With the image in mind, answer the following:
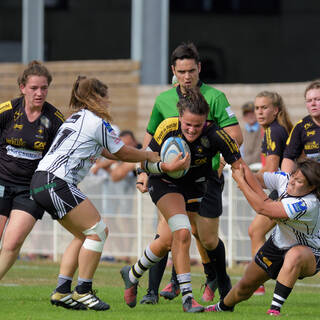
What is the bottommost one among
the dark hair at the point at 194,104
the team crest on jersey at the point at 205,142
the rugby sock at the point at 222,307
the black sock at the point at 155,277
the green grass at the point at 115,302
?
the green grass at the point at 115,302

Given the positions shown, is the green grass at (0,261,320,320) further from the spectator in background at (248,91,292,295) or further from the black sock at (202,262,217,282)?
the spectator in background at (248,91,292,295)

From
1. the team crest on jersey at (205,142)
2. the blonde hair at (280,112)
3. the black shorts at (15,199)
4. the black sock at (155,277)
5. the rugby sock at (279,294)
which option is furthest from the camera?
the blonde hair at (280,112)

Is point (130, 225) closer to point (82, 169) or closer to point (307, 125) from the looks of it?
point (307, 125)

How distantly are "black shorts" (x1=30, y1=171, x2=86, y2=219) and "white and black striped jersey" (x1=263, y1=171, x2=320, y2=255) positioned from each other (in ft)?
5.34

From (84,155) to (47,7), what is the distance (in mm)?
15794

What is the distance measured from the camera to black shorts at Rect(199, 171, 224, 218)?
9180 mm

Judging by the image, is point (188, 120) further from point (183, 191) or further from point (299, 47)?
point (299, 47)

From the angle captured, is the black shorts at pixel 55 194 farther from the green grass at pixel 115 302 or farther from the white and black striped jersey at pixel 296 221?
the white and black striped jersey at pixel 296 221

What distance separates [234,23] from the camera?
2466 cm

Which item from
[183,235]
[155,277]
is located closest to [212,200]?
[155,277]

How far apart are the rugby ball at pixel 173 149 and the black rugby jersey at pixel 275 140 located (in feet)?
7.21

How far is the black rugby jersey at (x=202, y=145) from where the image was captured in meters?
7.92

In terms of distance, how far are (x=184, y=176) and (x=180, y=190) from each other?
13 centimetres

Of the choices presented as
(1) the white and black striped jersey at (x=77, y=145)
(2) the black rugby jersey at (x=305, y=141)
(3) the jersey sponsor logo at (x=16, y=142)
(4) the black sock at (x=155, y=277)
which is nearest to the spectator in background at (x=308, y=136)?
(2) the black rugby jersey at (x=305, y=141)
